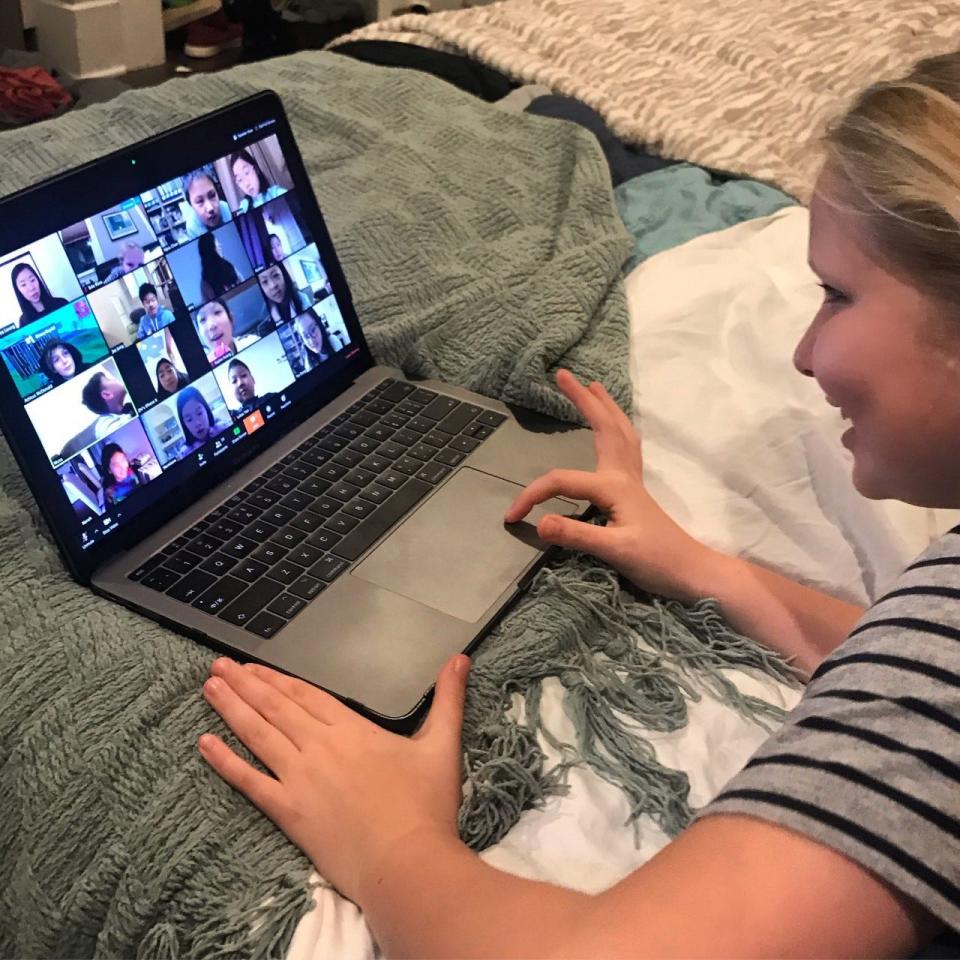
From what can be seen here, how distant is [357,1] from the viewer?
3234mm

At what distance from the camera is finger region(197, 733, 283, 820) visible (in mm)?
621

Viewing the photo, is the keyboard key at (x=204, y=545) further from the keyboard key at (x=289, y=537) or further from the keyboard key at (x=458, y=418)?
the keyboard key at (x=458, y=418)

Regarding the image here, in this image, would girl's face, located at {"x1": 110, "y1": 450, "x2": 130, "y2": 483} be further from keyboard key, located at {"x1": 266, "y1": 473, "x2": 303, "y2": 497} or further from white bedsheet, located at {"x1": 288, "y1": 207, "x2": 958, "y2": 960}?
white bedsheet, located at {"x1": 288, "y1": 207, "x2": 958, "y2": 960}

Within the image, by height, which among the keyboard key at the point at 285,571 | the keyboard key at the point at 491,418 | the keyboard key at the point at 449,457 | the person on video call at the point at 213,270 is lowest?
the keyboard key at the point at 491,418

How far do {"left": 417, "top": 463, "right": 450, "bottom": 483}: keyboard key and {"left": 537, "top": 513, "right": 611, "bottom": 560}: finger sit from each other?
0.11 metres

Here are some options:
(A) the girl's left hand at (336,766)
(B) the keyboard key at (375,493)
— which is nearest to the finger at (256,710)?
(A) the girl's left hand at (336,766)

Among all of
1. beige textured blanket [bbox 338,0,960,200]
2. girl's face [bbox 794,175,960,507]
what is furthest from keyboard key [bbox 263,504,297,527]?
beige textured blanket [bbox 338,0,960,200]

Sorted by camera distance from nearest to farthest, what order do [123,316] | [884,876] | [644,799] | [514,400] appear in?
[884,876], [644,799], [123,316], [514,400]

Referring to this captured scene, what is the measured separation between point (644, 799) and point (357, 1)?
313 cm

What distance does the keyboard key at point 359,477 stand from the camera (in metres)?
0.87

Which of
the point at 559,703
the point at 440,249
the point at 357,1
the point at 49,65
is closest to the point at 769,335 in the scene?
the point at 440,249

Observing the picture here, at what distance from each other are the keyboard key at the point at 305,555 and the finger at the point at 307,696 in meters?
0.11

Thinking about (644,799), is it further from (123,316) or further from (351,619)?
(123,316)

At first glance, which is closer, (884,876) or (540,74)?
(884,876)
